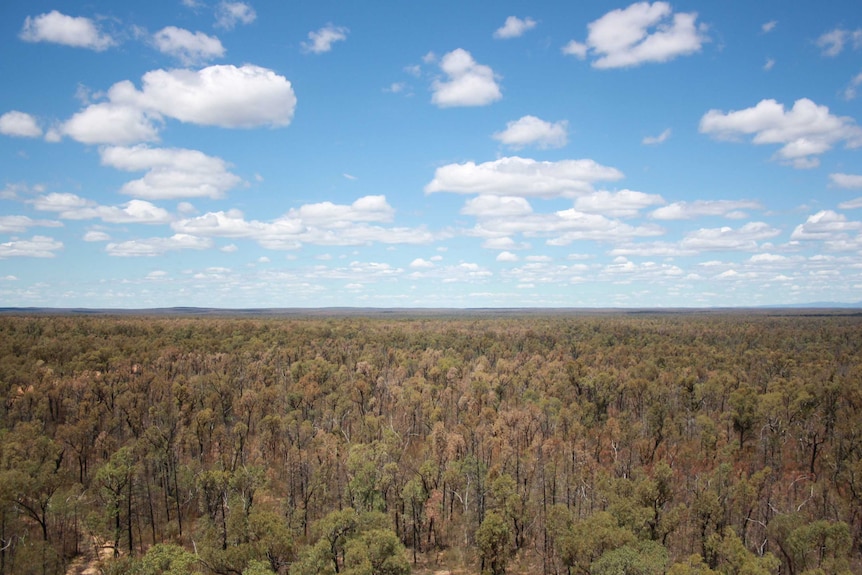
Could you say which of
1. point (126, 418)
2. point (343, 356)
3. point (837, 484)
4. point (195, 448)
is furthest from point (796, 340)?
point (126, 418)

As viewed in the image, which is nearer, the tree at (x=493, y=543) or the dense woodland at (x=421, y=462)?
the dense woodland at (x=421, y=462)

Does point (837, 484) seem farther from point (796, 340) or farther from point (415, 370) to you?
point (796, 340)

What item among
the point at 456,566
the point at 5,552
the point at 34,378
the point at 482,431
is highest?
the point at 34,378

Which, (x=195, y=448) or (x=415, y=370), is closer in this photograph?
(x=195, y=448)

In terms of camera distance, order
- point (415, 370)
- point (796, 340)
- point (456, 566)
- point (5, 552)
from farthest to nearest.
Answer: point (796, 340)
point (415, 370)
point (456, 566)
point (5, 552)

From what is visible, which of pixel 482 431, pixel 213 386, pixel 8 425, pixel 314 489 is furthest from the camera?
pixel 213 386

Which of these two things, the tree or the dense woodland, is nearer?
the dense woodland

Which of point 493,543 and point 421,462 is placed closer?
point 493,543

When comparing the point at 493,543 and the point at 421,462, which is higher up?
the point at 421,462
